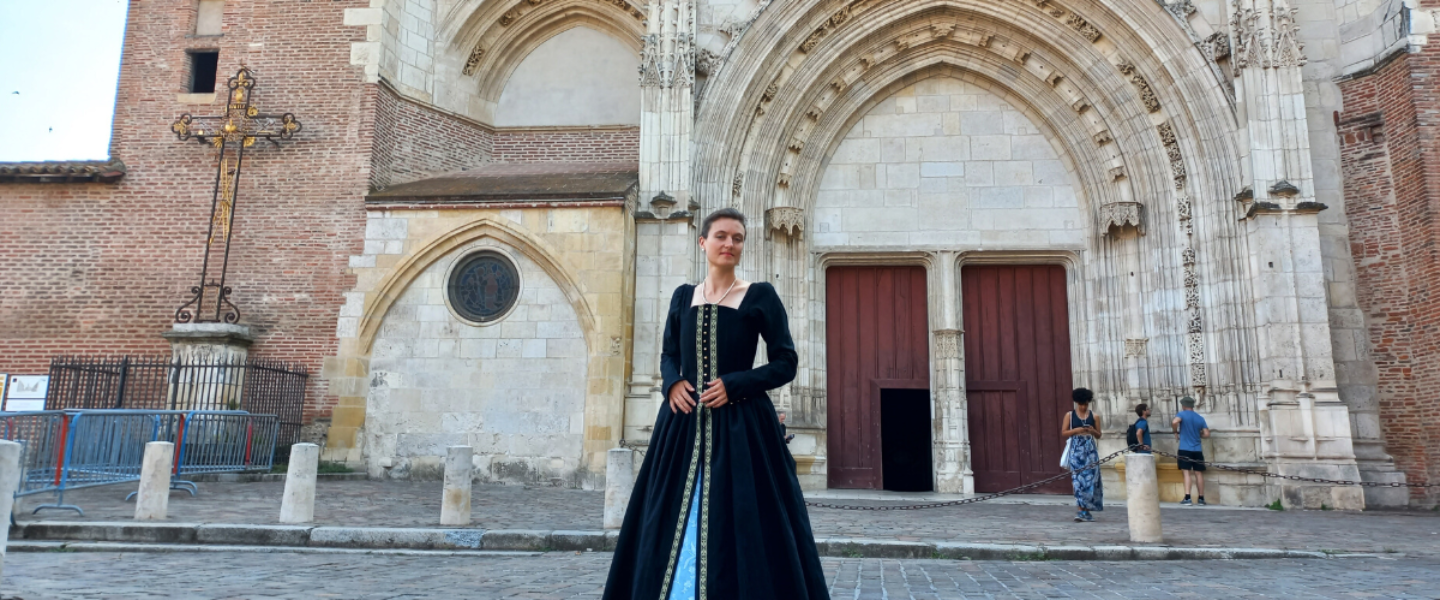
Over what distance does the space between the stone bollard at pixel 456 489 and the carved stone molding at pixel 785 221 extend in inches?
271

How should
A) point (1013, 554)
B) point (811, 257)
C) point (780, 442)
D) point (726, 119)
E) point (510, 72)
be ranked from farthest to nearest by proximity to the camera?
point (510, 72)
point (811, 257)
point (726, 119)
point (1013, 554)
point (780, 442)

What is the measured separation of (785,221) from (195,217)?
29.1 feet

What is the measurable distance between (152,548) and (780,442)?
5.53m

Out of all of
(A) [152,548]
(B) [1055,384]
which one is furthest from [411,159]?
(B) [1055,384]

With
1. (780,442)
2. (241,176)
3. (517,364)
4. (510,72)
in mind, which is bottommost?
(780,442)

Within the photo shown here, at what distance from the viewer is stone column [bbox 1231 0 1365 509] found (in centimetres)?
1026

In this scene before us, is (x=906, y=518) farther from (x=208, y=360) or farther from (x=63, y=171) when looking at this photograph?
(x=63, y=171)

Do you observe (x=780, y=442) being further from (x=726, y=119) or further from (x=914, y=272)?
(x=914, y=272)

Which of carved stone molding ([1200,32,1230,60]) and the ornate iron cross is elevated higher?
carved stone molding ([1200,32,1230,60])

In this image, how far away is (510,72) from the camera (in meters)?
14.9

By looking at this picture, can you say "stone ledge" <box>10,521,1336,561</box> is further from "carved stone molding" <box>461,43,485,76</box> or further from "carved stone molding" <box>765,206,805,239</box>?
"carved stone molding" <box>461,43,485,76</box>

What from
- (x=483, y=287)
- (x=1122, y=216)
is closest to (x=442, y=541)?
(x=483, y=287)

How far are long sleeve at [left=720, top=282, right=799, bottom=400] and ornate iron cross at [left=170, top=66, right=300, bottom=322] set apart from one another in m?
11.8

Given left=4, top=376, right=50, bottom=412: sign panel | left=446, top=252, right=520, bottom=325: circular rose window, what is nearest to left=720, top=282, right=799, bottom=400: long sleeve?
left=446, top=252, right=520, bottom=325: circular rose window
